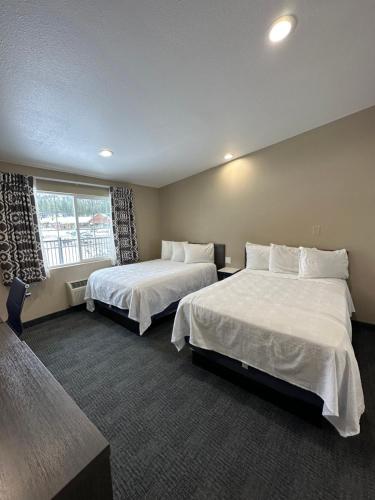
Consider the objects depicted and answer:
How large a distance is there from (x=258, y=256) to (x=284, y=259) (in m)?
0.38

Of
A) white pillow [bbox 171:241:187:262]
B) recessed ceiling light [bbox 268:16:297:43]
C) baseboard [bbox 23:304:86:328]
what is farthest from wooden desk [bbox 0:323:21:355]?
white pillow [bbox 171:241:187:262]

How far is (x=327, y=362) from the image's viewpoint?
4.13 feet

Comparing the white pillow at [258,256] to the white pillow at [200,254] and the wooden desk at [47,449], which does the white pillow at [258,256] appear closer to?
the white pillow at [200,254]

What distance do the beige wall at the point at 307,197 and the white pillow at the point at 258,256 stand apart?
0.78 ft

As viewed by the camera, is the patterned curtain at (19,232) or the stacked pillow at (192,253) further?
the stacked pillow at (192,253)

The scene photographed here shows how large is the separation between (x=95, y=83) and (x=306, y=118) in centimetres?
238

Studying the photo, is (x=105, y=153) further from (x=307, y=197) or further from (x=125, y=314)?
(x=307, y=197)

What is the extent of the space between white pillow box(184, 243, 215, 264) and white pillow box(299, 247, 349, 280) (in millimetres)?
1570

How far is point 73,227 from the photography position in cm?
343

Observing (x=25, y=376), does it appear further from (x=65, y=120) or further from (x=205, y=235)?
(x=205, y=235)

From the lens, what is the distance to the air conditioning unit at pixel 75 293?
322 cm

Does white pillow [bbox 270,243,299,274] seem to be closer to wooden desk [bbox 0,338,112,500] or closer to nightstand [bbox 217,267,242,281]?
nightstand [bbox 217,267,242,281]

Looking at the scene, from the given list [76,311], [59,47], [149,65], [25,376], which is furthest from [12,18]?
[76,311]

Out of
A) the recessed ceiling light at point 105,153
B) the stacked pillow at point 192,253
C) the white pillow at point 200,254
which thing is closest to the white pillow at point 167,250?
the stacked pillow at point 192,253
